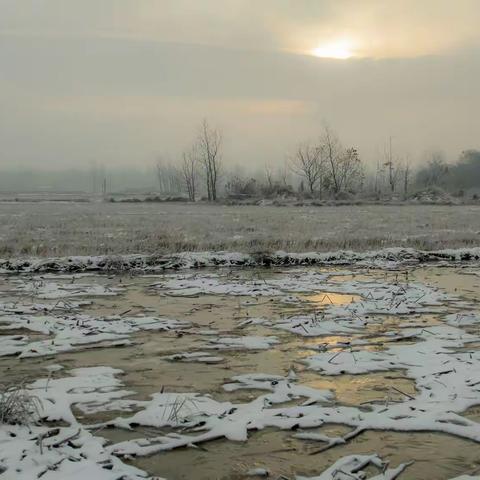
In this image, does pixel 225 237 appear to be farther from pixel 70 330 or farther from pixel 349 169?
pixel 349 169

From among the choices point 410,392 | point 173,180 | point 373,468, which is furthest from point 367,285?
point 173,180

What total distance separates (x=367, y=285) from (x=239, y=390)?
7996mm

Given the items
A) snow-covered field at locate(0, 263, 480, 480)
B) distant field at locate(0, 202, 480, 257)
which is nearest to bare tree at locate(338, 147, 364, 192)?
distant field at locate(0, 202, 480, 257)

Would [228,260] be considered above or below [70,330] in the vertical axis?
above

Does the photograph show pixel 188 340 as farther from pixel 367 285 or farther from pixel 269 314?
pixel 367 285

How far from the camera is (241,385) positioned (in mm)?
6781

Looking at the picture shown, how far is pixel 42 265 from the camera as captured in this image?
666 inches

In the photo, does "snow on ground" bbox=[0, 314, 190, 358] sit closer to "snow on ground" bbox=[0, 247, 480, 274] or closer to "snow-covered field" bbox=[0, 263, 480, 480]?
"snow-covered field" bbox=[0, 263, 480, 480]

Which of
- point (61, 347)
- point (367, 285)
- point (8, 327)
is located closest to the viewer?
point (61, 347)

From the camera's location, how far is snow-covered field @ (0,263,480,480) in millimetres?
4863

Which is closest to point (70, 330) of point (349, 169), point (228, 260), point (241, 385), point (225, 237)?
point (241, 385)

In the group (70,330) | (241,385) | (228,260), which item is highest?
(228,260)

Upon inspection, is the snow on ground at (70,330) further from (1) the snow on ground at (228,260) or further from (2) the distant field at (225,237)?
(2) the distant field at (225,237)

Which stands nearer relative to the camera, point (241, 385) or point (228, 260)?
point (241, 385)
